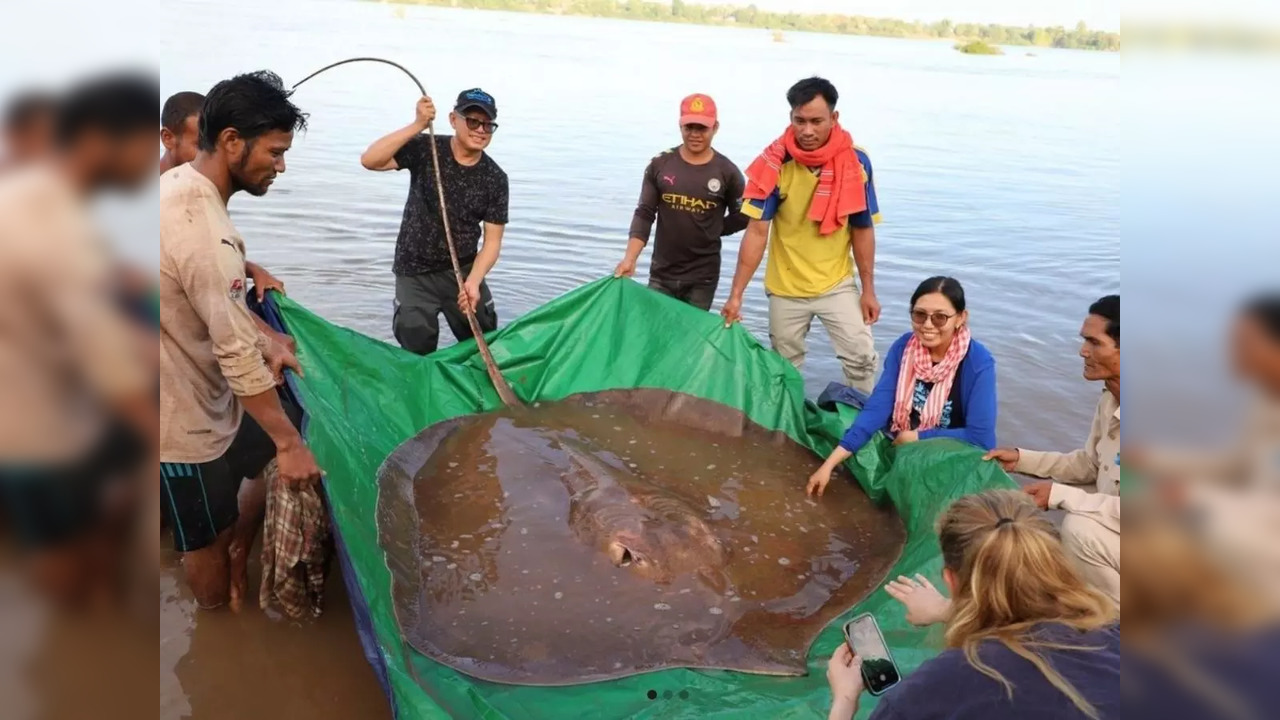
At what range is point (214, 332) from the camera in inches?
113

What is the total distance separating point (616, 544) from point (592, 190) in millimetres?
9704

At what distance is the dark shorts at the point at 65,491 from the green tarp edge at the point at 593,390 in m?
1.95

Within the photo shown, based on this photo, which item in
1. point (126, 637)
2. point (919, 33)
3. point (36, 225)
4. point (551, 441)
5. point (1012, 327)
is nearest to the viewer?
point (36, 225)

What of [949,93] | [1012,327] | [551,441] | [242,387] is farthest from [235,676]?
[949,93]

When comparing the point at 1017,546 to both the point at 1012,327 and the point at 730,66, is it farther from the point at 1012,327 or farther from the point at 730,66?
the point at 730,66

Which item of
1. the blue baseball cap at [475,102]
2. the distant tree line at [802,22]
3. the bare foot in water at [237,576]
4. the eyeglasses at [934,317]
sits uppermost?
the distant tree line at [802,22]

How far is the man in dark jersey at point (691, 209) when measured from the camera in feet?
18.5

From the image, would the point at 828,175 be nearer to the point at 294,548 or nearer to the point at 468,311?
the point at 468,311

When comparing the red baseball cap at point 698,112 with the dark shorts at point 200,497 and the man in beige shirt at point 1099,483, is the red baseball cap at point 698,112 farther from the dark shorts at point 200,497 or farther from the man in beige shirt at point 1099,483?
the dark shorts at point 200,497

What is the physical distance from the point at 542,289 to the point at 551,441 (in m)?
4.56

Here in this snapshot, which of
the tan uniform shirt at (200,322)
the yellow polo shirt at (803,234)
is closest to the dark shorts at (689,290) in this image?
the yellow polo shirt at (803,234)

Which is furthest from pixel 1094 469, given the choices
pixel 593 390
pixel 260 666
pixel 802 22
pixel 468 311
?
pixel 802 22

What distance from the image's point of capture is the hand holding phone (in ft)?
7.33

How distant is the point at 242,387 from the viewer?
9.71ft
